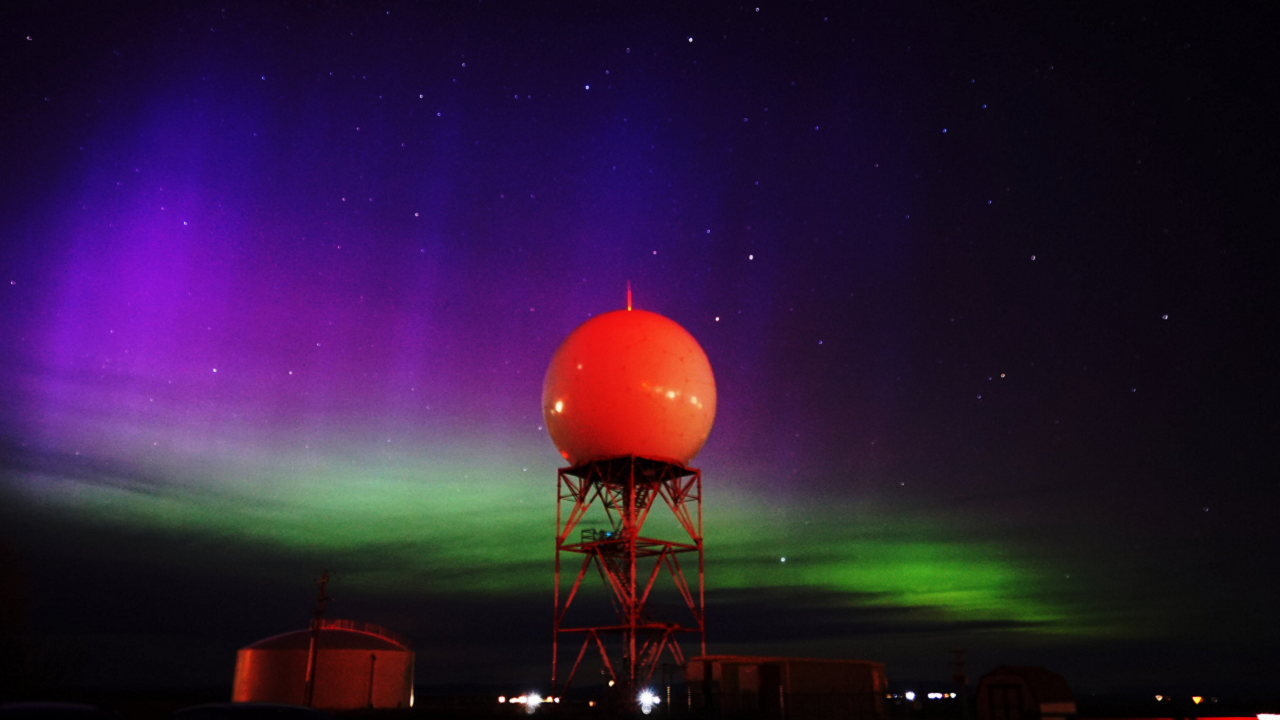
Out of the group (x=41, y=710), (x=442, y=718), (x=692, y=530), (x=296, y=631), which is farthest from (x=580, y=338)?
(x=296, y=631)

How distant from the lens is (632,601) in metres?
29.2

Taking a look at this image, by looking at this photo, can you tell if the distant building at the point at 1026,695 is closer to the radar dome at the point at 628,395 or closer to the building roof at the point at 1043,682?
the building roof at the point at 1043,682

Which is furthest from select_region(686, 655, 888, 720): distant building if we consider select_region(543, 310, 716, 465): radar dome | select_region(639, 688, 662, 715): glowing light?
select_region(543, 310, 716, 465): radar dome

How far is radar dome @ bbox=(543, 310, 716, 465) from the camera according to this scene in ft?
98.4

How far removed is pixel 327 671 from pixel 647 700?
2145 centimetres

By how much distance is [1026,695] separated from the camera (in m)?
27.9

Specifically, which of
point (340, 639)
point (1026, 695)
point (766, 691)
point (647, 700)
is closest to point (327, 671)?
point (340, 639)

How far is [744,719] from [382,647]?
24406mm

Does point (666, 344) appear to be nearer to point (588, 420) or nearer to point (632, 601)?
point (588, 420)

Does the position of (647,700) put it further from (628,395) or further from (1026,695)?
(1026,695)

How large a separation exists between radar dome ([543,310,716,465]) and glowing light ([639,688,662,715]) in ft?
26.5

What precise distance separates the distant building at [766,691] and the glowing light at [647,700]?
1471 mm

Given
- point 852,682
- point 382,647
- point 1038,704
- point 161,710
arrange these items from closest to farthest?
point 1038,704, point 852,682, point 161,710, point 382,647

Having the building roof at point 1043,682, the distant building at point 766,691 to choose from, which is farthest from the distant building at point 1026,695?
the distant building at point 766,691
